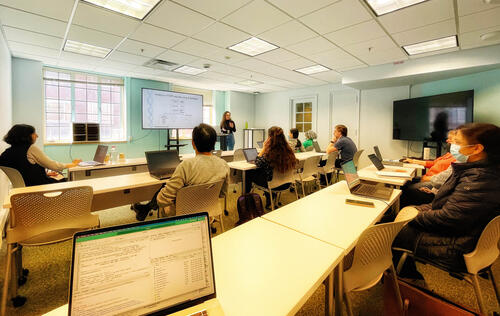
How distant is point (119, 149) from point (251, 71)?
400 cm

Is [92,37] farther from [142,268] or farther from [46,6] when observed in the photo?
[142,268]

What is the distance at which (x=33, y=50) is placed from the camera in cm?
408

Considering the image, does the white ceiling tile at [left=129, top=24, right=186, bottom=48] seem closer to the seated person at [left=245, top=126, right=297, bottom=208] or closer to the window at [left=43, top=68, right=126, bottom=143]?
the seated person at [left=245, top=126, right=297, bottom=208]

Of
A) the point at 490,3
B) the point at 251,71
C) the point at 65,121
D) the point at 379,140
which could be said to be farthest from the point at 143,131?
the point at 490,3

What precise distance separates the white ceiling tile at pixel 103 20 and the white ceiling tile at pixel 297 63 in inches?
109

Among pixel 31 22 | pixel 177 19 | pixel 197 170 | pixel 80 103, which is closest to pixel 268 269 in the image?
pixel 197 170

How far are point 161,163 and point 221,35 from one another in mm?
2076

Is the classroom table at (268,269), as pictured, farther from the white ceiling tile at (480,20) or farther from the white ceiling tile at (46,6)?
the white ceiling tile at (480,20)

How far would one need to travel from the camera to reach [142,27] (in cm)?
314

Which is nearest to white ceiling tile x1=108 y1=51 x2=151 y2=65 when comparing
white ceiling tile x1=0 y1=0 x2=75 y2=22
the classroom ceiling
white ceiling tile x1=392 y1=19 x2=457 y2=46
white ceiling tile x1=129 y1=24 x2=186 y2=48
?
the classroom ceiling

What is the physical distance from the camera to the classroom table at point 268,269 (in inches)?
28.9

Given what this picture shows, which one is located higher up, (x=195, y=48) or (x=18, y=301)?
(x=195, y=48)

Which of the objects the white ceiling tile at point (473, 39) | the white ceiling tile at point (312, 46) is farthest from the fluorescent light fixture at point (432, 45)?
the white ceiling tile at point (312, 46)

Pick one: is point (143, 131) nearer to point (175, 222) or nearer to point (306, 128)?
point (306, 128)
